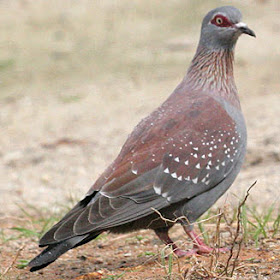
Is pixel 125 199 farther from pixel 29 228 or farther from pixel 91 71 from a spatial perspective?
pixel 91 71

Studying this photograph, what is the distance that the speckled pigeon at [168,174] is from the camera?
13.3 ft

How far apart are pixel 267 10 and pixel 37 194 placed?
9662 mm

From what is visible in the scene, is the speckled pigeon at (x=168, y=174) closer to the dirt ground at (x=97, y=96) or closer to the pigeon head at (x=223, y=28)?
the pigeon head at (x=223, y=28)

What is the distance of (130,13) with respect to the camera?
592 inches

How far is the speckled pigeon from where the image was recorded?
4066 millimetres

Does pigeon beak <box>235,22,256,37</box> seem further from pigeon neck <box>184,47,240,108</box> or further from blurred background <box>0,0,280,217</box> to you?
blurred background <box>0,0,280,217</box>

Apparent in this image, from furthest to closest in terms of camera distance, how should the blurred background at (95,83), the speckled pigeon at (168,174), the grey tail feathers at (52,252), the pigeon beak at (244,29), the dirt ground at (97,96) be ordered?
the blurred background at (95,83)
the dirt ground at (97,96)
the pigeon beak at (244,29)
the speckled pigeon at (168,174)
the grey tail feathers at (52,252)

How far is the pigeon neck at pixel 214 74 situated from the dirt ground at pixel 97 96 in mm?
1172

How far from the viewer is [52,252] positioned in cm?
393

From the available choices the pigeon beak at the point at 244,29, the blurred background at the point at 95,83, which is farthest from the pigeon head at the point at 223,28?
→ the blurred background at the point at 95,83

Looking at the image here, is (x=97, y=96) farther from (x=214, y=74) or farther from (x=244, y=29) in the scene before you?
(x=244, y=29)

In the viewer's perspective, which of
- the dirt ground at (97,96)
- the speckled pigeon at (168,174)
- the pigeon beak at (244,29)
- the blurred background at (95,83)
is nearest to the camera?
the speckled pigeon at (168,174)

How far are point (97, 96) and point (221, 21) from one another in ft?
18.8

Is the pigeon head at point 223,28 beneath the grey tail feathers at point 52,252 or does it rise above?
above
